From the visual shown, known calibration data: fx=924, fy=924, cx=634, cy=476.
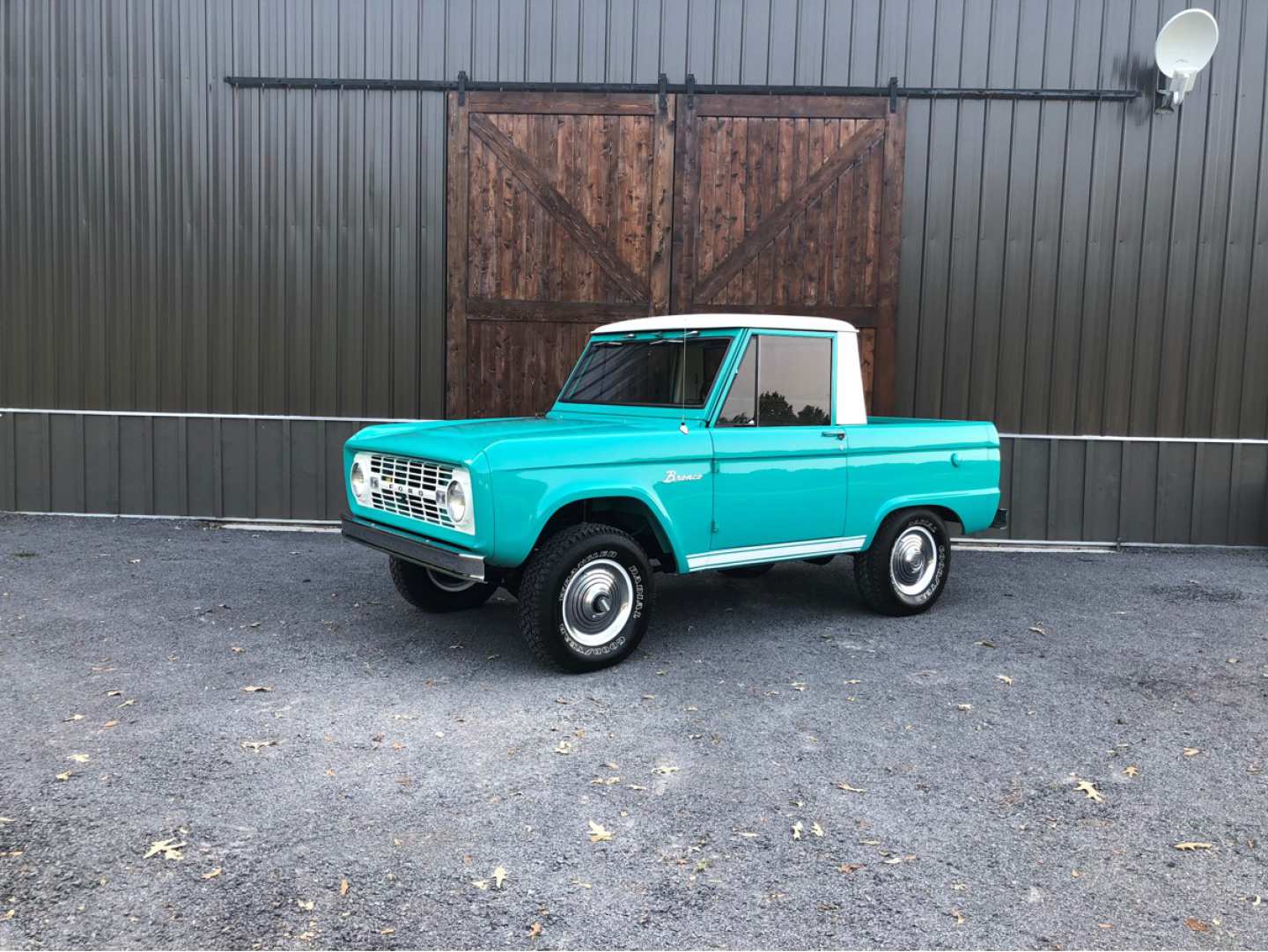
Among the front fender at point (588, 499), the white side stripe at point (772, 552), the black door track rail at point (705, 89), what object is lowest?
the white side stripe at point (772, 552)

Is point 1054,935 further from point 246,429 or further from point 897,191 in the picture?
point 246,429

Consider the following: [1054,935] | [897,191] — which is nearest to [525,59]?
[897,191]

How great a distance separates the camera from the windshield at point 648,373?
557 centimetres

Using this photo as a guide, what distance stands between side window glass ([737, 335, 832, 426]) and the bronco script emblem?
0.63 m

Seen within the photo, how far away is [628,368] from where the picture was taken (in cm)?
598

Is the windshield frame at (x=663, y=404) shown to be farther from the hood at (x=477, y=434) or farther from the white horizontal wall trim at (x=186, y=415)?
the white horizontal wall trim at (x=186, y=415)

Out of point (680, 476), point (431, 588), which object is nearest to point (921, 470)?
point (680, 476)

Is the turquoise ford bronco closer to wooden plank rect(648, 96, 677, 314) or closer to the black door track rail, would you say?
wooden plank rect(648, 96, 677, 314)

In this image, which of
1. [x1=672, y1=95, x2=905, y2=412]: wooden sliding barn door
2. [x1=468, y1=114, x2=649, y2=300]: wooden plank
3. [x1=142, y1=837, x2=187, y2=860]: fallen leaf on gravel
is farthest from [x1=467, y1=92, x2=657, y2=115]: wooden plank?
[x1=142, y1=837, x2=187, y2=860]: fallen leaf on gravel

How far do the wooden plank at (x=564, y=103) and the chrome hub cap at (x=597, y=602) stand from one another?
578 cm

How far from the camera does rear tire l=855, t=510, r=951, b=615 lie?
242 inches

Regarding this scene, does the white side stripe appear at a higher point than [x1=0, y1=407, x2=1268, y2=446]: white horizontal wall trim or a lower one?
lower

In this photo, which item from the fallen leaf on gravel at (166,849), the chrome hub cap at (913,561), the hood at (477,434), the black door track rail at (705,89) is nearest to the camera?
the fallen leaf on gravel at (166,849)

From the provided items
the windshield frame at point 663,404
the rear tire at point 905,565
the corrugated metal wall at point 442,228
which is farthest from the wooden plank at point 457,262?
the rear tire at point 905,565
